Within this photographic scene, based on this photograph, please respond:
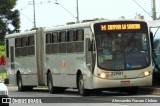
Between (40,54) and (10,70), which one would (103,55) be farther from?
(10,70)

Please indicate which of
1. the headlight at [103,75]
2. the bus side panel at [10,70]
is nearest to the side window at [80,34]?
the headlight at [103,75]

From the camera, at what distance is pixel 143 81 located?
2436cm

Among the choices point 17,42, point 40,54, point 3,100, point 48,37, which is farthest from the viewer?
point 17,42

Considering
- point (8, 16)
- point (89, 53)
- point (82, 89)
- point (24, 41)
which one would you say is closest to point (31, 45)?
point (24, 41)

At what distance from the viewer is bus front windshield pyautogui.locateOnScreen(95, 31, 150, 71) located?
2414cm

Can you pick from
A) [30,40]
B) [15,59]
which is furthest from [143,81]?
[15,59]

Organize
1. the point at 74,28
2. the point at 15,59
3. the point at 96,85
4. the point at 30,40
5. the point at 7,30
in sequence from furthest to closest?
the point at 7,30 < the point at 15,59 < the point at 30,40 < the point at 74,28 < the point at 96,85

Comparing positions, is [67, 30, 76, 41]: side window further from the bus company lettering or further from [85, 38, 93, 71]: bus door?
the bus company lettering

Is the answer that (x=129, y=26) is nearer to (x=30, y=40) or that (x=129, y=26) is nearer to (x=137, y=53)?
(x=137, y=53)

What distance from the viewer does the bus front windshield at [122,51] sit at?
24141mm

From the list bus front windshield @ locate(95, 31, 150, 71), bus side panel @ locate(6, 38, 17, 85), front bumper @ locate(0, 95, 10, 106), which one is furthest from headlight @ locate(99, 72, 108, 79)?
bus side panel @ locate(6, 38, 17, 85)

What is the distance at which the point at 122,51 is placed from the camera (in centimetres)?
2427

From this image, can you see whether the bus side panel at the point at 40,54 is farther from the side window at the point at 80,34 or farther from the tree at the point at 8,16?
the tree at the point at 8,16

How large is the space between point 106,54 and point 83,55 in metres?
1.64
